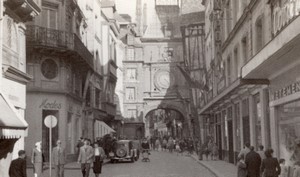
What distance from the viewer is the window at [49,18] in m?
29.9

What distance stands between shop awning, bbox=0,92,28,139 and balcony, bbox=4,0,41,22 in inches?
324

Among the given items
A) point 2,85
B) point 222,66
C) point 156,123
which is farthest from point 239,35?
point 156,123

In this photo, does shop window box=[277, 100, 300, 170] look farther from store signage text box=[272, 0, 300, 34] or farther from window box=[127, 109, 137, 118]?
window box=[127, 109, 137, 118]

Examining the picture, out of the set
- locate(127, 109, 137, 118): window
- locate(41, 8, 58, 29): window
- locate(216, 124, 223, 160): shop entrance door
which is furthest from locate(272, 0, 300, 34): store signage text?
locate(127, 109, 137, 118): window

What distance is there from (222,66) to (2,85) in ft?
58.5

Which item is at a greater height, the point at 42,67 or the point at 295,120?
the point at 42,67

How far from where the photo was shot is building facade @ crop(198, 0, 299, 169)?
14.5 m

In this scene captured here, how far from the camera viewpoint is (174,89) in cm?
7106

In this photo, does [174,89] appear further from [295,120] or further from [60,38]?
[295,120]

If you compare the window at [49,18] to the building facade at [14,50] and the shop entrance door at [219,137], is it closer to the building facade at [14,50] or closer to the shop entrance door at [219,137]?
the building facade at [14,50]

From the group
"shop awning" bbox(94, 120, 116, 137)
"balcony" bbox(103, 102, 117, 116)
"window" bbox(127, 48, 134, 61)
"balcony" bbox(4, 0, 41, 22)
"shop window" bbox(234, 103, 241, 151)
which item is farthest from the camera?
"window" bbox(127, 48, 134, 61)

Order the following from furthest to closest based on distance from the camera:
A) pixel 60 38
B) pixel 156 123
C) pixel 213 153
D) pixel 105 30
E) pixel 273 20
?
pixel 156 123
pixel 105 30
pixel 213 153
pixel 60 38
pixel 273 20

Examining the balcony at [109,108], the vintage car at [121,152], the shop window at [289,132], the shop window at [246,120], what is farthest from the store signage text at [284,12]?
the balcony at [109,108]

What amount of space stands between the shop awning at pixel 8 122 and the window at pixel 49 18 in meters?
19.9
